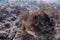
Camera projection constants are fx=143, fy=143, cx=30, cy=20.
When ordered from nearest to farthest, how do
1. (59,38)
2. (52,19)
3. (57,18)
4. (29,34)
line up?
1. (59,38)
2. (29,34)
3. (52,19)
4. (57,18)

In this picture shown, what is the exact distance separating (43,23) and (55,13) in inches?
16.3

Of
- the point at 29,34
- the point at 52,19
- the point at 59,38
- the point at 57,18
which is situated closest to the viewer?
the point at 59,38

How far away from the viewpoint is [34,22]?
2.48m

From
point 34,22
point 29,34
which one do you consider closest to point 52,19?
point 34,22

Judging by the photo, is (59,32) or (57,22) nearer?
(59,32)

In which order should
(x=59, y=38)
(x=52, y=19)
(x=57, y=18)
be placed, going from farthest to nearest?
(x=57, y=18) → (x=52, y=19) → (x=59, y=38)

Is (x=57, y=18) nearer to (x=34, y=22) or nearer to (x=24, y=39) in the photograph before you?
(x=34, y=22)

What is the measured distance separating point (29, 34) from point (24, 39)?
12 centimetres

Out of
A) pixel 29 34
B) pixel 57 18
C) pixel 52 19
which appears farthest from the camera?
pixel 57 18

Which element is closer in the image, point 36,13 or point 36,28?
point 36,28

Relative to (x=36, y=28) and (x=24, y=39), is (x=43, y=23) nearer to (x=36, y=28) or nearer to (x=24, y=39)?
(x=36, y=28)

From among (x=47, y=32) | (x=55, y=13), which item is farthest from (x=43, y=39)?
(x=55, y=13)

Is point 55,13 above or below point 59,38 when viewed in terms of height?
above

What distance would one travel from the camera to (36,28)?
2.43m
